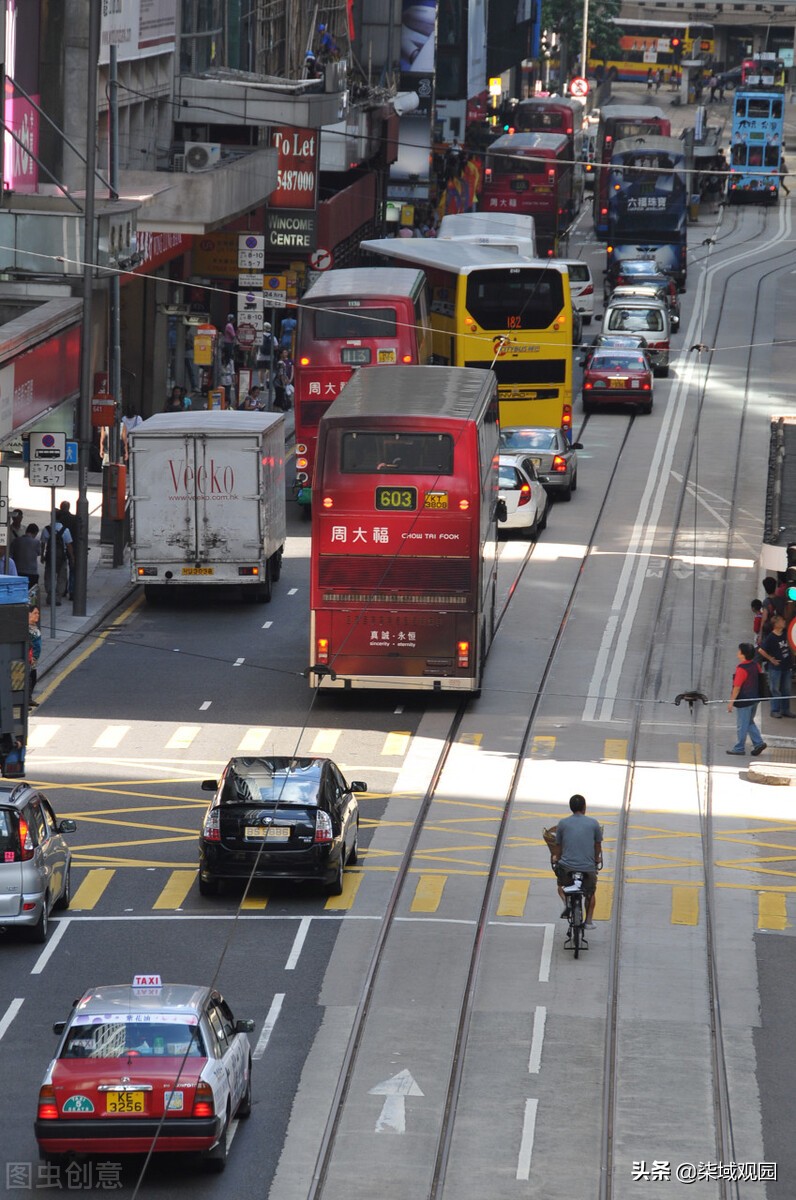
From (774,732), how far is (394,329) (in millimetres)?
16315

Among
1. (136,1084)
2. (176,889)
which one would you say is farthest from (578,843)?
(136,1084)

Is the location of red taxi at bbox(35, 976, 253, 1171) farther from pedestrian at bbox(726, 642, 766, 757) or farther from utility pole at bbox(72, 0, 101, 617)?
utility pole at bbox(72, 0, 101, 617)

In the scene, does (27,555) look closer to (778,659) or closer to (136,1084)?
(778,659)

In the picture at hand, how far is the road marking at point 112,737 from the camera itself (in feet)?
93.1

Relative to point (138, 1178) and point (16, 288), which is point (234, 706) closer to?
point (16, 288)

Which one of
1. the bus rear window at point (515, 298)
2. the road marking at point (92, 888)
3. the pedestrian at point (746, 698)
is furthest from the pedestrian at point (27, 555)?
the bus rear window at point (515, 298)

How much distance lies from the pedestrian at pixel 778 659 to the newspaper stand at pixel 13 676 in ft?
34.6

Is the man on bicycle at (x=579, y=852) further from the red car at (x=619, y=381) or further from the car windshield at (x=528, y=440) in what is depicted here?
the red car at (x=619, y=381)

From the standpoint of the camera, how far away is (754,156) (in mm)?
103875

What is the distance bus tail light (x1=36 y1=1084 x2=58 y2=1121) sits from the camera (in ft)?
46.4

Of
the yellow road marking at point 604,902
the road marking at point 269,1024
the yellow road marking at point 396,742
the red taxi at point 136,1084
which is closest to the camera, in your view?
the red taxi at point 136,1084

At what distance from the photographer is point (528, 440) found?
45125 mm

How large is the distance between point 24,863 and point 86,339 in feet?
54.6

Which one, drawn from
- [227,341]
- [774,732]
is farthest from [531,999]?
[227,341]
